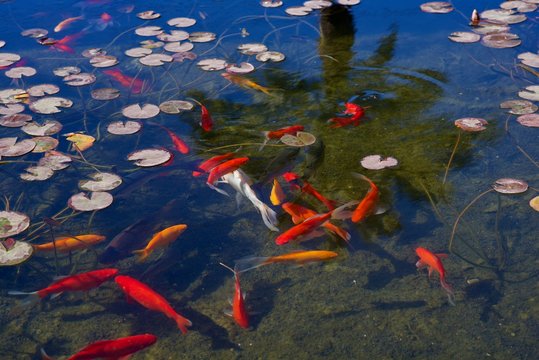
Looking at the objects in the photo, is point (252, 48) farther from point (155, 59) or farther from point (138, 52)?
point (138, 52)

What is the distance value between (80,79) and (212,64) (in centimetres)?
92

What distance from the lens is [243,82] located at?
416cm

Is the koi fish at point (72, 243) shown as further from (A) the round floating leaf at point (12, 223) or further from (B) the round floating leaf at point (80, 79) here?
(B) the round floating leaf at point (80, 79)

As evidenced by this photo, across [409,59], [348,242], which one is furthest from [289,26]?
[348,242]

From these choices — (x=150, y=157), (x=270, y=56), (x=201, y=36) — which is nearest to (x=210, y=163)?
(x=150, y=157)

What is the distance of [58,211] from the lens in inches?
122

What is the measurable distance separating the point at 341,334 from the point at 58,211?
5.17 ft

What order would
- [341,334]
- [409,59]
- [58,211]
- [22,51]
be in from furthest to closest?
[22,51] → [409,59] → [58,211] → [341,334]

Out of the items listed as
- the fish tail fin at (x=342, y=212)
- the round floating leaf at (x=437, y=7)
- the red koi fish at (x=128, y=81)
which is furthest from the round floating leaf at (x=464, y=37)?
the red koi fish at (x=128, y=81)

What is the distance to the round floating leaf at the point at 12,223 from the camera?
112 inches

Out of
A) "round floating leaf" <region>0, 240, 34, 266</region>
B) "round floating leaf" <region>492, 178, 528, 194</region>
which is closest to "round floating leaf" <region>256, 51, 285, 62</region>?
"round floating leaf" <region>492, 178, 528, 194</region>

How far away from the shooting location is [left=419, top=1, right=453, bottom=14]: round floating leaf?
5.09 m

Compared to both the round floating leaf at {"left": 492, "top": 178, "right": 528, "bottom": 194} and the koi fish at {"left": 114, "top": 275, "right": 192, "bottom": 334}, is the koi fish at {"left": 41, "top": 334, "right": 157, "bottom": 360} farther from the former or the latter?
the round floating leaf at {"left": 492, "top": 178, "right": 528, "bottom": 194}

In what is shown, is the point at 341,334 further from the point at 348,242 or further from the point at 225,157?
the point at 225,157
